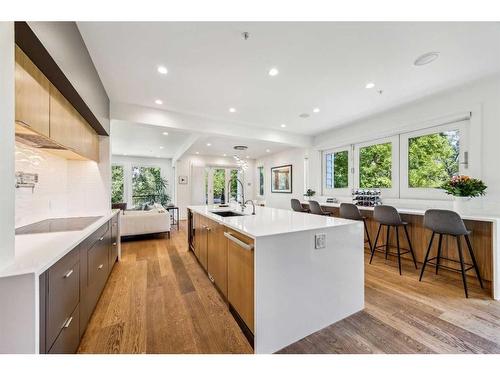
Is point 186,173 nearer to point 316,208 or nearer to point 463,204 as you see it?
point 316,208

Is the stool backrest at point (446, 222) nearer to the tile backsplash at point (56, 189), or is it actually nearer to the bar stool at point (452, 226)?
the bar stool at point (452, 226)

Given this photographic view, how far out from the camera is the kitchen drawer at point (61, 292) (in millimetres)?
1000

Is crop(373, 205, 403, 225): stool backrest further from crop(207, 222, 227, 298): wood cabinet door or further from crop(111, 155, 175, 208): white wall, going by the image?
Result: crop(111, 155, 175, 208): white wall

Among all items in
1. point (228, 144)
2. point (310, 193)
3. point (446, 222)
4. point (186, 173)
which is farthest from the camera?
point (186, 173)

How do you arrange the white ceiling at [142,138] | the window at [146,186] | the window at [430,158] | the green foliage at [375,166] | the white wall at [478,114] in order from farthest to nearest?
the window at [146,186] < the white ceiling at [142,138] < the green foliage at [375,166] < the window at [430,158] < the white wall at [478,114]

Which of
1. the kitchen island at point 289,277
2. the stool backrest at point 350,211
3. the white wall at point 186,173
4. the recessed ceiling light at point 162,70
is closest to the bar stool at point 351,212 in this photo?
the stool backrest at point 350,211

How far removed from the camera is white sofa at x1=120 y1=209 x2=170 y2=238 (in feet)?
14.3

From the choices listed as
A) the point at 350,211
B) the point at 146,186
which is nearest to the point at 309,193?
the point at 350,211

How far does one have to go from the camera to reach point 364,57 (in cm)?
217

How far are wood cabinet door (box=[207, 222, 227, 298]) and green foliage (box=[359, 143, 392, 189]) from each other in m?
3.54

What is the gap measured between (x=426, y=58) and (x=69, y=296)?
3830mm

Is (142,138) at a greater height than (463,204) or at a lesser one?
greater

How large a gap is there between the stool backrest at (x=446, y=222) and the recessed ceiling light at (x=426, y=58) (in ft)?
5.61

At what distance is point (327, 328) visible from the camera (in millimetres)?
1674
